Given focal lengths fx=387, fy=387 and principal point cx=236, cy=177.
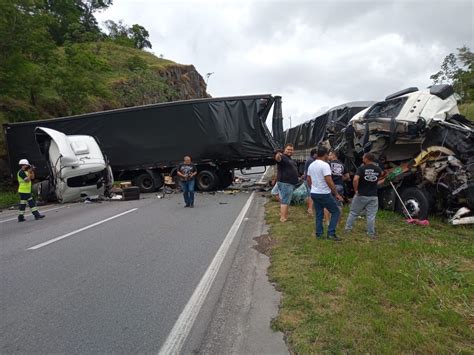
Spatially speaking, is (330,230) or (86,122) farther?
(86,122)

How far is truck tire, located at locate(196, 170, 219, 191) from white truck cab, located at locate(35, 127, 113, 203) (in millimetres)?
3458

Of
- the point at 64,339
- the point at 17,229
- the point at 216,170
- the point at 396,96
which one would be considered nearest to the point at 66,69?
the point at 216,170

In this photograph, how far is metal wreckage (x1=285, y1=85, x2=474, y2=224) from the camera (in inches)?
286

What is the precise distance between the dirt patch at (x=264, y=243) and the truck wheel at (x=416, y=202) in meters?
3.06

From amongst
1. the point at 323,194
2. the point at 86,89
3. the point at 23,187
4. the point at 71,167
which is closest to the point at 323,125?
the point at 71,167

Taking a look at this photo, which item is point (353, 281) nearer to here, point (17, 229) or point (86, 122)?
point (17, 229)

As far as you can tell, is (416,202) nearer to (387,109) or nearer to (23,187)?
(387,109)

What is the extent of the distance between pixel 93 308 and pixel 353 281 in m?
2.78

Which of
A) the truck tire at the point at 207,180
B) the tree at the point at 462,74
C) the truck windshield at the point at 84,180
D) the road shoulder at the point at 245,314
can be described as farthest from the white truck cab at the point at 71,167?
the tree at the point at 462,74

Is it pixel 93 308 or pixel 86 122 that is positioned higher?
pixel 86 122

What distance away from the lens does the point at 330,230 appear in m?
6.42

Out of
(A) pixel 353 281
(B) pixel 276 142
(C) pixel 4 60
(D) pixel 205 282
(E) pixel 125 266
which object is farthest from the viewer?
(C) pixel 4 60

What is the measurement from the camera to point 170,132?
1584cm

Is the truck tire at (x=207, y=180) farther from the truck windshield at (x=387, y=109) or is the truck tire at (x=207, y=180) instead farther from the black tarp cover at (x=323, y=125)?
the truck windshield at (x=387, y=109)
